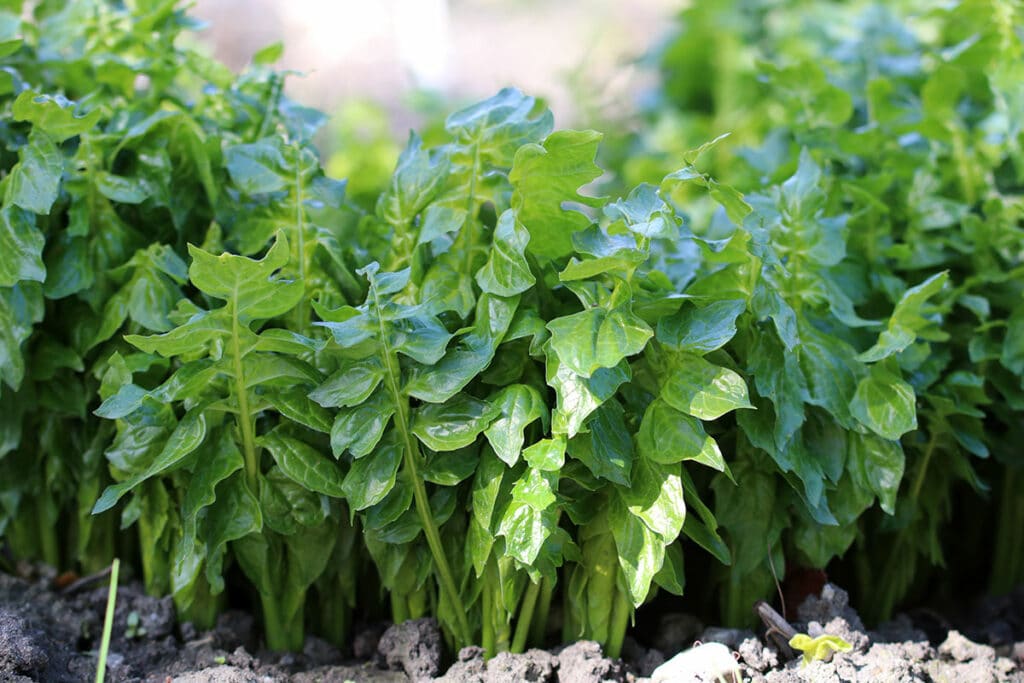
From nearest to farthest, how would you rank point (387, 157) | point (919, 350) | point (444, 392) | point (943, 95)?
point (444, 392), point (919, 350), point (943, 95), point (387, 157)

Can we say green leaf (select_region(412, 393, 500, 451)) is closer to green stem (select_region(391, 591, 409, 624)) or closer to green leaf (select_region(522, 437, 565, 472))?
green leaf (select_region(522, 437, 565, 472))

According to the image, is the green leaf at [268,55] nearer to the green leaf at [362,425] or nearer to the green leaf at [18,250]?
the green leaf at [18,250]

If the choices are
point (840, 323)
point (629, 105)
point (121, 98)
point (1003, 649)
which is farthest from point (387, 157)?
point (1003, 649)

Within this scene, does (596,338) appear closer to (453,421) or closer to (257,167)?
(453,421)

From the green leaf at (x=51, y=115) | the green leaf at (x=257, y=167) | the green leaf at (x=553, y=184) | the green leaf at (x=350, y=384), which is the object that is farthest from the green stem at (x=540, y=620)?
the green leaf at (x=51, y=115)

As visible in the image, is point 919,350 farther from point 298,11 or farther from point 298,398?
point 298,11

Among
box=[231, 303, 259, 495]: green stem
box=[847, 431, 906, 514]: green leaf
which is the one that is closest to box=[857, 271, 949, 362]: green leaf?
box=[847, 431, 906, 514]: green leaf

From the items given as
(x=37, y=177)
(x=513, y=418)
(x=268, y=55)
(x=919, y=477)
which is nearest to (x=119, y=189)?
(x=37, y=177)
